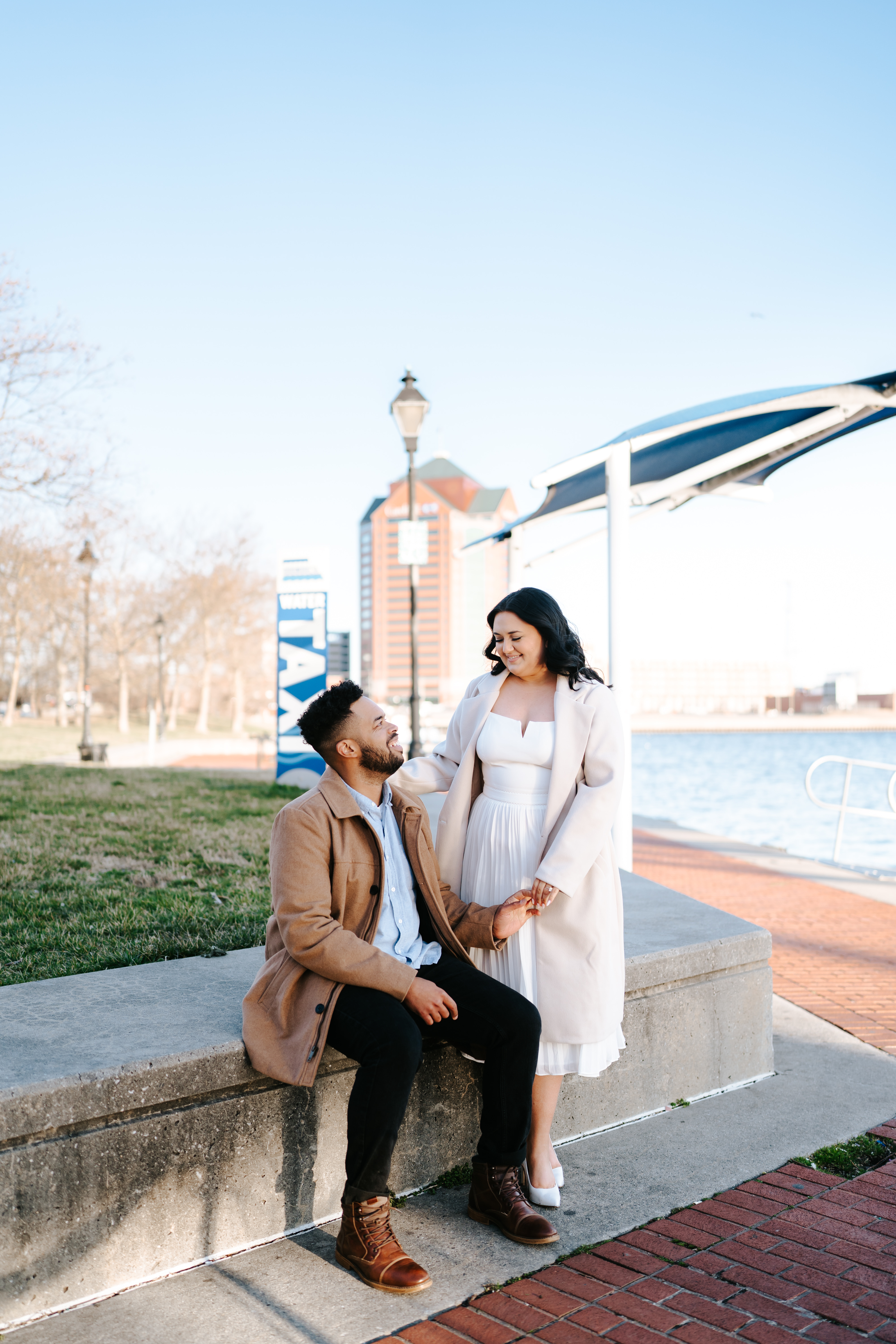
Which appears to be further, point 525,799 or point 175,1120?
point 525,799

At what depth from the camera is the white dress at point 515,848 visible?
10.4 feet

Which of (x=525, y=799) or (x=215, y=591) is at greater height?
(x=215, y=591)

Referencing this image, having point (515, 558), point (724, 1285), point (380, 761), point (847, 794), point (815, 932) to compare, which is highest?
point (515, 558)

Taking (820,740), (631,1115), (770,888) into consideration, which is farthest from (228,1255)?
(820,740)

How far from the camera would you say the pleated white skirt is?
314 cm

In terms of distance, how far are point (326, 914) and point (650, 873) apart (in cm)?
720

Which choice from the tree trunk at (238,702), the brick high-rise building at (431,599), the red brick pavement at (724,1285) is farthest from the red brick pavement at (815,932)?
the brick high-rise building at (431,599)

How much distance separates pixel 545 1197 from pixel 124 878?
3.27 meters

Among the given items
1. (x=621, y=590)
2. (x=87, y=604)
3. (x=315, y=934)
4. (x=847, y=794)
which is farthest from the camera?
(x=87, y=604)

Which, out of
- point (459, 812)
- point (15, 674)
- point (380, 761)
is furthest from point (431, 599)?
point (380, 761)

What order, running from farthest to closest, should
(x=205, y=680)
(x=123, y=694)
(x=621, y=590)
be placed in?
(x=205, y=680) < (x=123, y=694) < (x=621, y=590)

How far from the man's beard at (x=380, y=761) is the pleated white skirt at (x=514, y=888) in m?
0.39

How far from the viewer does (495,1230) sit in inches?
117

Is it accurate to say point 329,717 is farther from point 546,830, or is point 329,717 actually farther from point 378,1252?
point 378,1252
